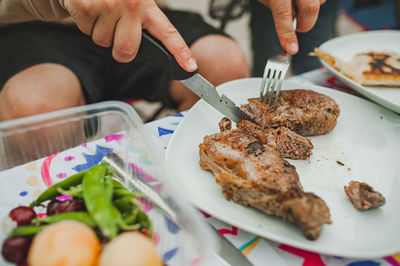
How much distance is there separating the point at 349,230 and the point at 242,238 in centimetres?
39

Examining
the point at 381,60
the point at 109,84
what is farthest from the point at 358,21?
the point at 109,84

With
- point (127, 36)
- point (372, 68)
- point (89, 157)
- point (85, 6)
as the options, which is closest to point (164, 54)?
point (127, 36)

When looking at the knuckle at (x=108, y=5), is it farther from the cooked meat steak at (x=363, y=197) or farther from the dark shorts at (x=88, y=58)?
the cooked meat steak at (x=363, y=197)

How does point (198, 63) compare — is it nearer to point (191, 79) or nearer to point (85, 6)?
point (191, 79)

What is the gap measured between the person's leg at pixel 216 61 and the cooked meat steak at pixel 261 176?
1.20 m

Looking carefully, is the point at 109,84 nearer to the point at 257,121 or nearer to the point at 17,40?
the point at 17,40

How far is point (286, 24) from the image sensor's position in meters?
1.77

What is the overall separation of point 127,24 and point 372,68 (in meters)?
1.66

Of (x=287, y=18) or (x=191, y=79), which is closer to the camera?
(x=191, y=79)

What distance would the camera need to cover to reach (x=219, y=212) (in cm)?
105

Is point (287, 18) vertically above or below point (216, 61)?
above

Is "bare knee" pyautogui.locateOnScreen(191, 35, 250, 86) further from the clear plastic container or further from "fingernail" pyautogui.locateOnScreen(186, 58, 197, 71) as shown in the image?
the clear plastic container

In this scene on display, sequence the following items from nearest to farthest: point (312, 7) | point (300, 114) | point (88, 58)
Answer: point (300, 114) < point (312, 7) < point (88, 58)

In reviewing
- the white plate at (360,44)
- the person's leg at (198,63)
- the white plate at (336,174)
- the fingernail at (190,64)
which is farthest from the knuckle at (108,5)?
the white plate at (360,44)
